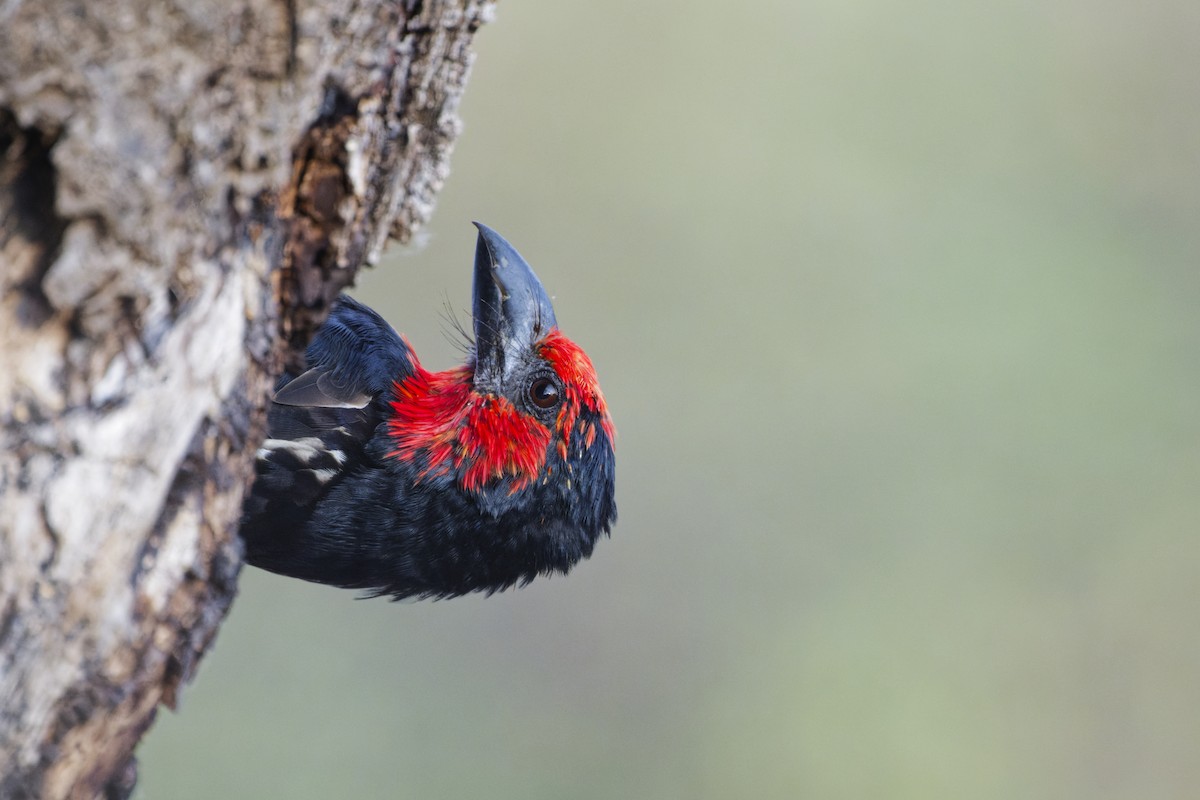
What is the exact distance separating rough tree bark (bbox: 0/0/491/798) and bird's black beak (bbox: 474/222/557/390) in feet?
5.55

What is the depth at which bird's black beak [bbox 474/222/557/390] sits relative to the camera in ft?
10.4

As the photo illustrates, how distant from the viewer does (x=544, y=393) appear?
124 inches

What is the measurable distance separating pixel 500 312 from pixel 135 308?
80.3 inches

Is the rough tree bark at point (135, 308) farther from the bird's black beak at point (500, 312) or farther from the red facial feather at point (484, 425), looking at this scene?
the bird's black beak at point (500, 312)

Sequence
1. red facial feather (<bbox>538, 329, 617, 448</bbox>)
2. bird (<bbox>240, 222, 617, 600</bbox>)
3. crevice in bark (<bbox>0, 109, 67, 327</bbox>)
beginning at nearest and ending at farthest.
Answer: crevice in bark (<bbox>0, 109, 67, 327</bbox>) → bird (<bbox>240, 222, 617, 600</bbox>) → red facial feather (<bbox>538, 329, 617, 448</bbox>)

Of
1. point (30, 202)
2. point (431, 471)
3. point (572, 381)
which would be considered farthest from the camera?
point (572, 381)

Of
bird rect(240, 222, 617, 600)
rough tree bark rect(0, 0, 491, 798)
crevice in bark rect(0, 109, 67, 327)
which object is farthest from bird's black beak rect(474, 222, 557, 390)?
crevice in bark rect(0, 109, 67, 327)

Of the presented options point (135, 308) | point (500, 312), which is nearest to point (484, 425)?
point (500, 312)

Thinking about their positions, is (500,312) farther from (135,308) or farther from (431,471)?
(135,308)

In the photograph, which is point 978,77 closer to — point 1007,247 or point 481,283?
point 1007,247

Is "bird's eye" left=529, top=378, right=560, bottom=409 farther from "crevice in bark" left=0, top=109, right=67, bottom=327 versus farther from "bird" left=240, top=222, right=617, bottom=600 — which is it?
"crevice in bark" left=0, top=109, right=67, bottom=327

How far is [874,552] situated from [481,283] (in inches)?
238

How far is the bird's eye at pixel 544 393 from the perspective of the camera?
312 centimetres

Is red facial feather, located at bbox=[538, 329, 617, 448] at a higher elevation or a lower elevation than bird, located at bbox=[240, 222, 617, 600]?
higher
